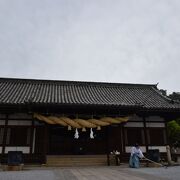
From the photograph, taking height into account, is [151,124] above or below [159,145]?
above

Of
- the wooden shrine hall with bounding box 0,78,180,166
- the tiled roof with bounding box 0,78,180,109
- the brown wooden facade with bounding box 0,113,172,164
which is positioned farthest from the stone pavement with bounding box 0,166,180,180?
the tiled roof with bounding box 0,78,180,109

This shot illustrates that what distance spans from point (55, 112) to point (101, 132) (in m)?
4.09

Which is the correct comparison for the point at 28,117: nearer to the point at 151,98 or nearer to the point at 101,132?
the point at 101,132

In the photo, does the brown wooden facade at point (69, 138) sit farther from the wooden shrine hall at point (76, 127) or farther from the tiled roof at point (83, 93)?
the tiled roof at point (83, 93)

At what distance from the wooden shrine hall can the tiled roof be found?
3.5 inches

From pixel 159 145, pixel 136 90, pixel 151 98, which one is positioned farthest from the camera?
pixel 136 90

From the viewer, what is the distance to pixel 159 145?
17516 mm

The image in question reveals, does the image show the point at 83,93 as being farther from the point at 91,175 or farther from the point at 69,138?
the point at 91,175

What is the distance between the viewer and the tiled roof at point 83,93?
18.1 m

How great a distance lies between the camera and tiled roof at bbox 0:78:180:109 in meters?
18.1

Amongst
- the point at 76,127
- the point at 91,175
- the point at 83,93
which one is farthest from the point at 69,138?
the point at 91,175

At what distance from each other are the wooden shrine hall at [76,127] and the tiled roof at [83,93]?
3.5 inches

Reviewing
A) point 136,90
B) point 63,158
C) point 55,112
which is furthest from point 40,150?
point 136,90

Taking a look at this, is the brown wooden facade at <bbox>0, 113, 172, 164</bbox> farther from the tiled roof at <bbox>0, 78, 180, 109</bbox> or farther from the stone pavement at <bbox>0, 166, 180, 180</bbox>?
the stone pavement at <bbox>0, 166, 180, 180</bbox>
